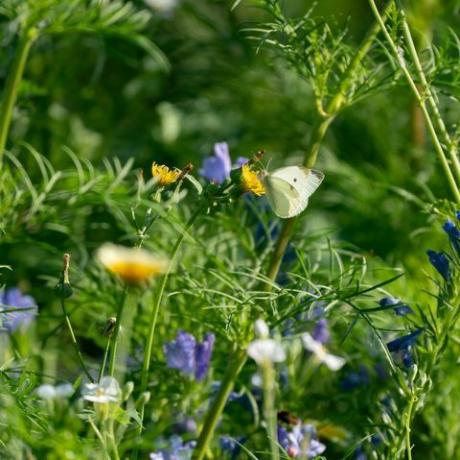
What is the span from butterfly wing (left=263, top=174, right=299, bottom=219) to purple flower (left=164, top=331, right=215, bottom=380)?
0.72 feet

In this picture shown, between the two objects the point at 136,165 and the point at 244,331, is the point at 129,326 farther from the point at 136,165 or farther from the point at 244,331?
the point at 136,165

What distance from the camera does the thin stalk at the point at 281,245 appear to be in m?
0.94

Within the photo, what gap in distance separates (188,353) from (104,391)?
0.32 meters

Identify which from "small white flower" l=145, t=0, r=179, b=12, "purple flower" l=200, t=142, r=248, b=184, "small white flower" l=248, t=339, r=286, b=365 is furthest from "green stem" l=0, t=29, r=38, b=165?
"small white flower" l=145, t=0, r=179, b=12

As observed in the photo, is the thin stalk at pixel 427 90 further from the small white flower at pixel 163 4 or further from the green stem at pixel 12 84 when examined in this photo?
the small white flower at pixel 163 4

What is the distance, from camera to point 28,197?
1183 millimetres

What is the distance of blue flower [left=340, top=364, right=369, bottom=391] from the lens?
47.8 inches

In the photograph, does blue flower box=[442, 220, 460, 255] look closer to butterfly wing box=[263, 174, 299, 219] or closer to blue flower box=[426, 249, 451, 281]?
blue flower box=[426, 249, 451, 281]

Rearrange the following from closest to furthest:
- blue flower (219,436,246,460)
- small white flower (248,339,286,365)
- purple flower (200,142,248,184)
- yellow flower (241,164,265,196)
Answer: small white flower (248,339,286,365), yellow flower (241,164,265,196), blue flower (219,436,246,460), purple flower (200,142,248,184)

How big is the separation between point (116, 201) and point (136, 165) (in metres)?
0.78

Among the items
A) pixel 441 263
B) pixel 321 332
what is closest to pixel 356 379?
pixel 321 332

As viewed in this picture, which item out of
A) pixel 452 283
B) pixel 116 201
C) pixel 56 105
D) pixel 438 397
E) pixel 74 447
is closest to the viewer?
pixel 74 447

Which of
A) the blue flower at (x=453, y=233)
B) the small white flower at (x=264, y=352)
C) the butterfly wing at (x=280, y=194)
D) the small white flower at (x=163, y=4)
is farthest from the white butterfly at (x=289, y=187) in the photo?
the small white flower at (x=163, y=4)

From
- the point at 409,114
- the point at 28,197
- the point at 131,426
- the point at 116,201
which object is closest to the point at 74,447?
the point at 131,426
